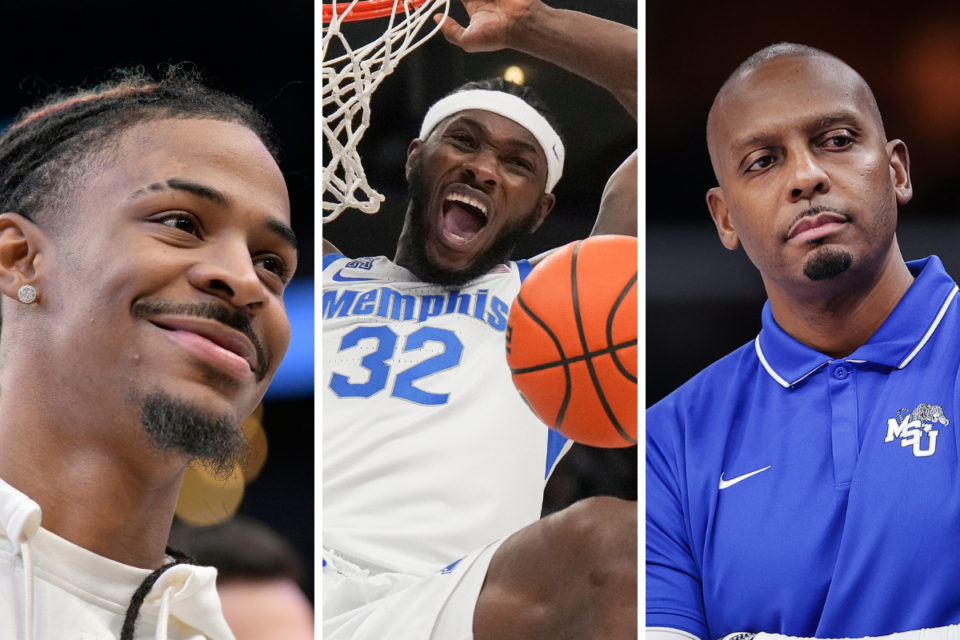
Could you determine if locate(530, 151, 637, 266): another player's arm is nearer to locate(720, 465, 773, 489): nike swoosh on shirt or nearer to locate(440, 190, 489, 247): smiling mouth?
locate(440, 190, 489, 247): smiling mouth

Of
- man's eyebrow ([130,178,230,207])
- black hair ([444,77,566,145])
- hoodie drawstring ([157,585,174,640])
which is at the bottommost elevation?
hoodie drawstring ([157,585,174,640])

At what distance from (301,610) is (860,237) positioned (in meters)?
1.76

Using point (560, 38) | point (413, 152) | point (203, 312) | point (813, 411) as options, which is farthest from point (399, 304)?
point (813, 411)

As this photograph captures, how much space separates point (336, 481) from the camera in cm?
251

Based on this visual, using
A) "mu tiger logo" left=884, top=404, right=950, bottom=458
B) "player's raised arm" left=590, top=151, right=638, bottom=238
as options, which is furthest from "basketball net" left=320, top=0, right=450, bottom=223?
"mu tiger logo" left=884, top=404, right=950, bottom=458

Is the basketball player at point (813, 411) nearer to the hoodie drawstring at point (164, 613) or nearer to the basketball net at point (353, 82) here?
the basketball net at point (353, 82)

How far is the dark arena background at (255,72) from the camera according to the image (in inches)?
98.7

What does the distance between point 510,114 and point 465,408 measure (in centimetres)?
84

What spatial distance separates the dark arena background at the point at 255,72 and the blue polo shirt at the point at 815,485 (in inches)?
38.4

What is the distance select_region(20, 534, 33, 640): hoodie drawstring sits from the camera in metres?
1.84

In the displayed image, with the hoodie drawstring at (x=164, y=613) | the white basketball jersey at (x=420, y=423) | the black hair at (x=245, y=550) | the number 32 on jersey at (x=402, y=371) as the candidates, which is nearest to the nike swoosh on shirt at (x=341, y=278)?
the white basketball jersey at (x=420, y=423)

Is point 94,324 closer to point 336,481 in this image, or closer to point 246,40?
point 336,481

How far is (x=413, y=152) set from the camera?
260 cm

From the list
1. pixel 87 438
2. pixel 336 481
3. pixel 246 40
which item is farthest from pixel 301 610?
pixel 246 40
